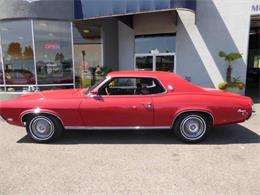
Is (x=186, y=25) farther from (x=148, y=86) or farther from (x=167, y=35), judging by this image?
(x=148, y=86)

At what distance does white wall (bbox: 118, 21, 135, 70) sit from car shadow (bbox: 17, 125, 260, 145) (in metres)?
7.06

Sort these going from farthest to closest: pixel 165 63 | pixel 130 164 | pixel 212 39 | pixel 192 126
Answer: pixel 165 63
pixel 212 39
pixel 192 126
pixel 130 164

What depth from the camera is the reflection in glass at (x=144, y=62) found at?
479 inches

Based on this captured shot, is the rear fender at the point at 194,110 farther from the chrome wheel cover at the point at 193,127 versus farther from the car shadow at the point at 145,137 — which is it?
the car shadow at the point at 145,137

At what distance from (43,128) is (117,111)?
5.32 ft

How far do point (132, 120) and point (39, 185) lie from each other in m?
2.26

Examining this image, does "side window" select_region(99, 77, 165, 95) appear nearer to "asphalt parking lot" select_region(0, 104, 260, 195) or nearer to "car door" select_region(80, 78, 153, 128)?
"car door" select_region(80, 78, 153, 128)

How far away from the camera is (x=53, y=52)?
32.0 ft

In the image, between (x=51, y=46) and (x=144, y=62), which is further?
(x=144, y=62)

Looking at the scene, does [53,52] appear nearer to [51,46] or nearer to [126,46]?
[51,46]

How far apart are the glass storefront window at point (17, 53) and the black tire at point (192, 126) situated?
21.8 feet

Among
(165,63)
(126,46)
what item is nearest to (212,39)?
(165,63)

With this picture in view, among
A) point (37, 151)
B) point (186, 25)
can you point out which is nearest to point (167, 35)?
point (186, 25)

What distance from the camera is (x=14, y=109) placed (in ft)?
16.8
